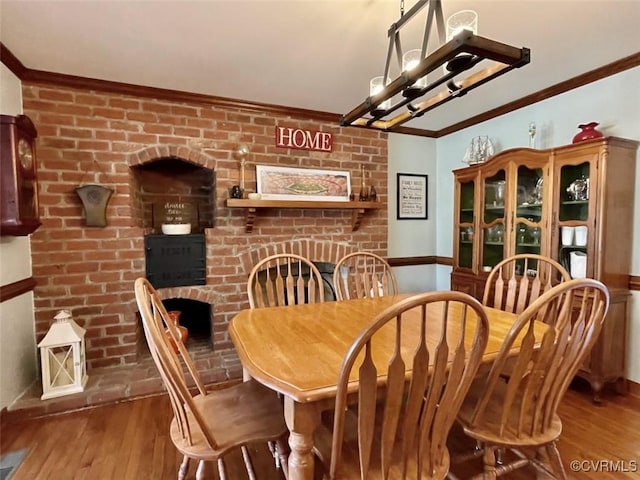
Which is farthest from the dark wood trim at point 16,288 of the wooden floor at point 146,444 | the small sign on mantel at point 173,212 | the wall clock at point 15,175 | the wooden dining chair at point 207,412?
Answer: the wooden dining chair at point 207,412

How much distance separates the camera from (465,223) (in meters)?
3.11

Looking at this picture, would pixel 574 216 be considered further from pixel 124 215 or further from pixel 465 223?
pixel 124 215

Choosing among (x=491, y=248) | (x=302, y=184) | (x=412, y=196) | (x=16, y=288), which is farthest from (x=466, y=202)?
(x=16, y=288)

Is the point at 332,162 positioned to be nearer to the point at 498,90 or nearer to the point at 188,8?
the point at 498,90

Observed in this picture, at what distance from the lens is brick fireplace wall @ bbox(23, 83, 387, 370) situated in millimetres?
2336

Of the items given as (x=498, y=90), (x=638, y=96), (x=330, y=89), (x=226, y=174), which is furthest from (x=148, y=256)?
(x=638, y=96)

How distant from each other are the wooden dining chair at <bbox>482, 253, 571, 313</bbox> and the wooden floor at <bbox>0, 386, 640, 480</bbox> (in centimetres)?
72

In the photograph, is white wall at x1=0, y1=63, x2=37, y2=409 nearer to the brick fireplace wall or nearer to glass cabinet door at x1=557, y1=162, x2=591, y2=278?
the brick fireplace wall

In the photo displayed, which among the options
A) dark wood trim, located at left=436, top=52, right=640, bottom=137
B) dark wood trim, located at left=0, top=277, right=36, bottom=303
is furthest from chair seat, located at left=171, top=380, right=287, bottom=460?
dark wood trim, located at left=436, top=52, right=640, bottom=137

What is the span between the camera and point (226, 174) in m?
2.80

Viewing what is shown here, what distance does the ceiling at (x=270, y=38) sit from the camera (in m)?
1.64

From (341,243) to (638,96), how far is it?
7.66 ft

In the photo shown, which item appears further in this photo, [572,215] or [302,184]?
[302,184]

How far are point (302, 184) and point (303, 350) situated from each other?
2.02 meters
